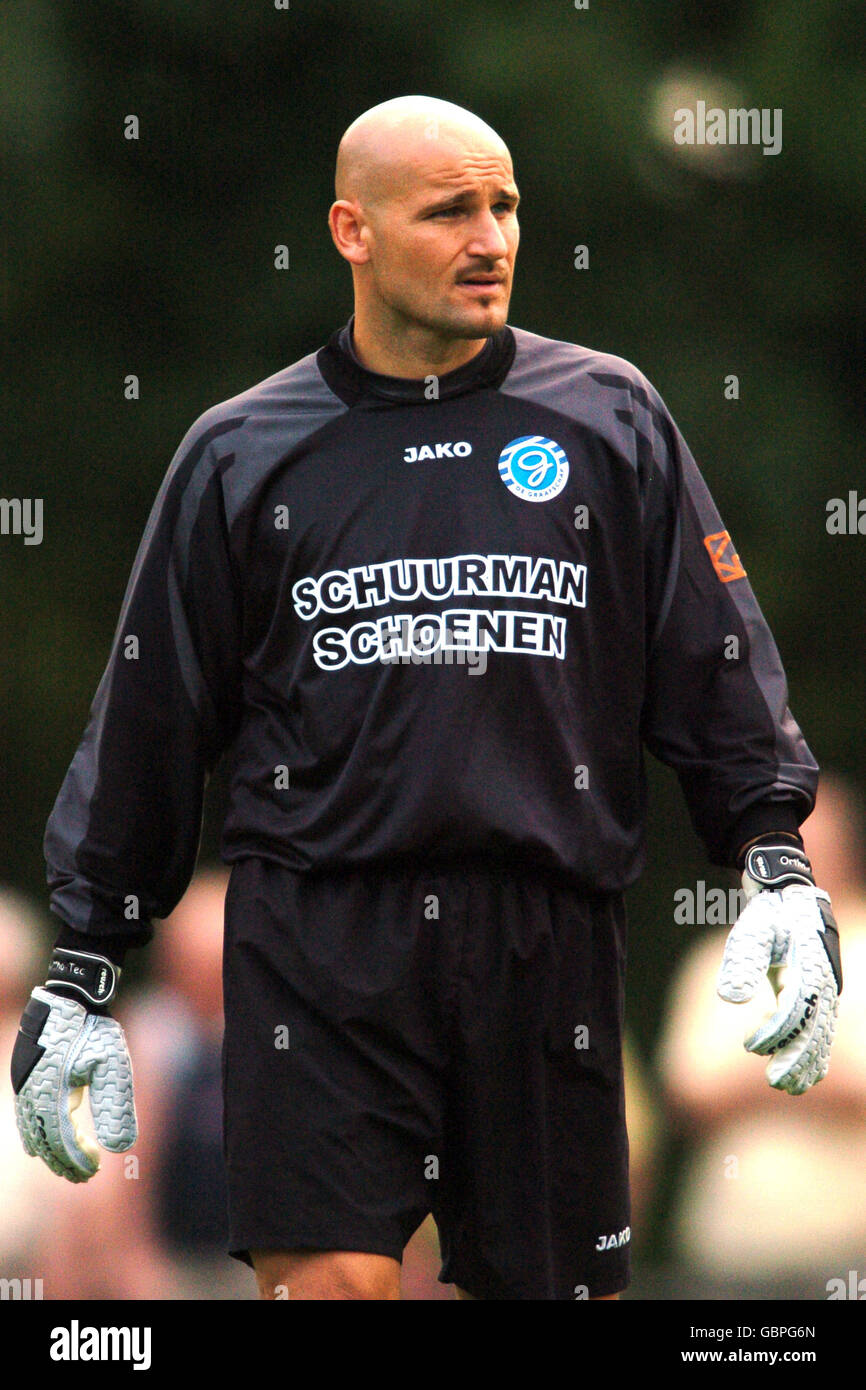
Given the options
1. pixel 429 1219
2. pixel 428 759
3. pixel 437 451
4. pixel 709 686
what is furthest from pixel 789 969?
pixel 429 1219

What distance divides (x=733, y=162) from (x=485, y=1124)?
4.52 m

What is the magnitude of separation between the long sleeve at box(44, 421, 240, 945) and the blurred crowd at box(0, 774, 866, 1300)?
1733 millimetres

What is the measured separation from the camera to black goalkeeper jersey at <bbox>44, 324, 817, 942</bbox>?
4.72m

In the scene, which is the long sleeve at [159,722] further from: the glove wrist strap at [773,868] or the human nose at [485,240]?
the glove wrist strap at [773,868]

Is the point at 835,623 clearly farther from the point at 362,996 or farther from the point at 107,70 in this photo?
the point at 362,996

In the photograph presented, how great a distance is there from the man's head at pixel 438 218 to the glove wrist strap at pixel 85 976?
125 centimetres

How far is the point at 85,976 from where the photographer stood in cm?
502

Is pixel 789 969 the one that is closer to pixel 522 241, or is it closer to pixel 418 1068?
pixel 418 1068

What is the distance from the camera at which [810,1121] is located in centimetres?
682

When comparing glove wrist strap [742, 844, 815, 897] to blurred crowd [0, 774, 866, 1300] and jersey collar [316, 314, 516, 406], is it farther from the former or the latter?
blurred crowd [0, 774, 866, 1300]

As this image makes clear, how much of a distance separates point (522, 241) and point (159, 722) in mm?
3760

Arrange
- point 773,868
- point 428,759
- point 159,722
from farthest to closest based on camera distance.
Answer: point 159,722 → point 773,868 → point 428,759

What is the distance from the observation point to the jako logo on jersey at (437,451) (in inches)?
191

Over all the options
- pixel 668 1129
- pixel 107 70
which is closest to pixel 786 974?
pixel 668 1129
